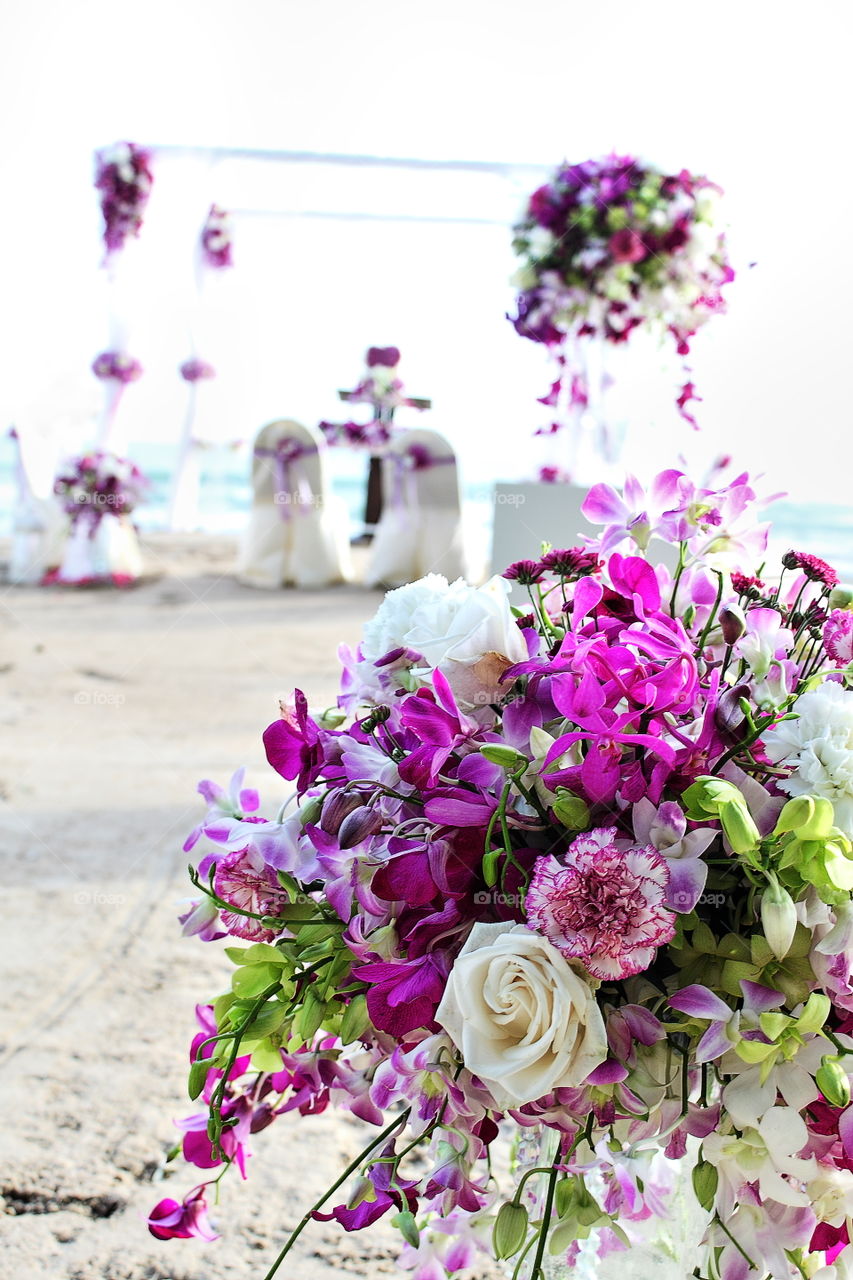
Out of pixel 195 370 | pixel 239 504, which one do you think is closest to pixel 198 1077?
pixel 195 370

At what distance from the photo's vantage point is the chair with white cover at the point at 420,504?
5043mm

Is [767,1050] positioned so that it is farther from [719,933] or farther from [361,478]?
[361,478]

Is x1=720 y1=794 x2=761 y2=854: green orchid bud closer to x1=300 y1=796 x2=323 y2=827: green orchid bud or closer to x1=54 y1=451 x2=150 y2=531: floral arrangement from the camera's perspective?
x1=300 y1=796 x2=323 y2=827: green orchid bud

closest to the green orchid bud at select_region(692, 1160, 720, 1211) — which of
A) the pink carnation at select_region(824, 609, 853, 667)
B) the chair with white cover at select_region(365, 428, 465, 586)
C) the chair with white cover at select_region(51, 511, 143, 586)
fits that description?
the pink carnation at select_region(824, 609, 853, 667)

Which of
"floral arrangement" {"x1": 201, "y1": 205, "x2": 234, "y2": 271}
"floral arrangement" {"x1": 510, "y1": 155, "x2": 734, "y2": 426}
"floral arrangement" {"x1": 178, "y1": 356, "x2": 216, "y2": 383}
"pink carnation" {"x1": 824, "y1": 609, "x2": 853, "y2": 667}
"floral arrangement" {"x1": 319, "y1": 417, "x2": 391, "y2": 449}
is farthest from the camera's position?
"floral arrangement" {"x1": 178, "y1": 356, "x2": 216, "y2": 383}

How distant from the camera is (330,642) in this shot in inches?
159

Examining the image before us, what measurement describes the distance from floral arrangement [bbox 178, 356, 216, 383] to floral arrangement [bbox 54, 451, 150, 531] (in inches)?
84.0

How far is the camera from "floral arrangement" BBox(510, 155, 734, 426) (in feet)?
8.91

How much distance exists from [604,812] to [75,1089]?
1.00 metres

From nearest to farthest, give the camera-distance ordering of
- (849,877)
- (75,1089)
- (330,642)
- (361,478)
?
(849,877), (75,1089), (330,642), (361,478)

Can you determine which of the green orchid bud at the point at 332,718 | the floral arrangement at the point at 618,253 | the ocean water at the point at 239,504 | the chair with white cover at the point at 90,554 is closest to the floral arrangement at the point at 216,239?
the ocean water at the point at 239,504

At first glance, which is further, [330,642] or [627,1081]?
[330,642]

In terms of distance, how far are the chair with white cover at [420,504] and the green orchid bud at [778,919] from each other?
468cm

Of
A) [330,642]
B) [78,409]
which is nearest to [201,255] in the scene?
[78,409]
